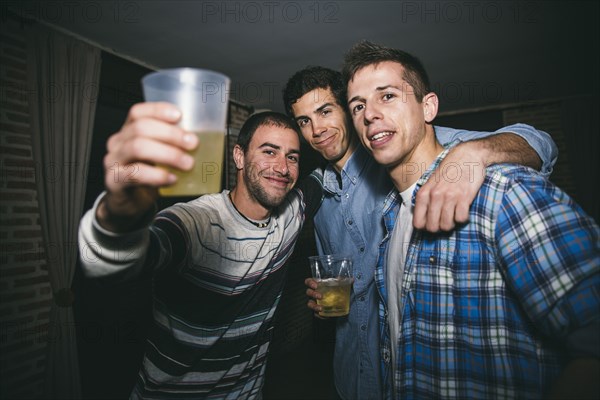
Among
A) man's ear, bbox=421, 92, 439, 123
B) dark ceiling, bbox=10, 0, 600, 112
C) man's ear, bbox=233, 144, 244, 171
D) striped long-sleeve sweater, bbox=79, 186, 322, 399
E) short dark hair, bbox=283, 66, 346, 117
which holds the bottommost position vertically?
striped long-sleeve sweater, bbox=79, 186, 322, 399

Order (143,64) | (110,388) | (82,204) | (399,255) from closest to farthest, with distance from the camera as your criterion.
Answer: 1. (399,255)
2. (82,204)
3. (110,388)
4. (143,64)

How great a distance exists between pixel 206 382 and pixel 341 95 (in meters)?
1.97

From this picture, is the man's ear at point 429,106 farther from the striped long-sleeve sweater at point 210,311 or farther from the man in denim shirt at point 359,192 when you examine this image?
the striped long-sleeve sweater at point 210,311

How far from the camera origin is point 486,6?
3.16 m

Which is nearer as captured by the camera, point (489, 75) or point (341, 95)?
point (341, 95)

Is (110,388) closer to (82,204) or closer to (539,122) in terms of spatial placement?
(82,204)

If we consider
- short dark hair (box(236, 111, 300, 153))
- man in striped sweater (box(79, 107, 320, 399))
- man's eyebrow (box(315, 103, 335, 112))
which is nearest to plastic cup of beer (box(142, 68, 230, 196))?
man in striped sweater (box(79, 107, 320, 399))

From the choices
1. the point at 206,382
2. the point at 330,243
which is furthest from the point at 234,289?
the point at 330,243

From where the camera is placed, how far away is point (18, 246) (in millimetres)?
2895

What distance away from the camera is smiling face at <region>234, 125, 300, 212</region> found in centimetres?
194

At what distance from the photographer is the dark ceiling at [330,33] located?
303cm

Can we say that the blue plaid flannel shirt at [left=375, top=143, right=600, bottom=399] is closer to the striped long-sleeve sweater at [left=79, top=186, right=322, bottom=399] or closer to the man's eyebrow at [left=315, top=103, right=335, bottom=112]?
the striped long-sleeve sweater at [left=79, top=186, right=322, bottom=399]

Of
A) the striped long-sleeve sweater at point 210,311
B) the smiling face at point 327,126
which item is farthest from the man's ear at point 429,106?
the striped long-sleeve sweater at point 210,311

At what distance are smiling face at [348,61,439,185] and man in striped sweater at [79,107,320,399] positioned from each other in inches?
26.0
